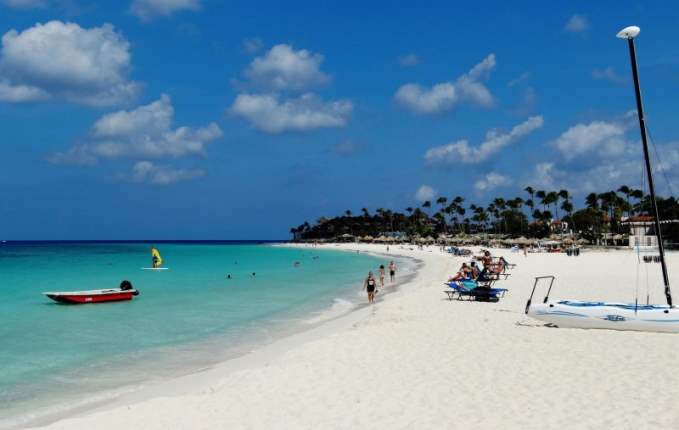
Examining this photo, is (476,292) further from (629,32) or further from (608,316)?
(629,32)

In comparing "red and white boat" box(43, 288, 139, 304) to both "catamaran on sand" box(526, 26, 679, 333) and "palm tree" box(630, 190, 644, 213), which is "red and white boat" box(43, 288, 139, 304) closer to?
"catamaran on sand" box(526, 26, 679, 333)

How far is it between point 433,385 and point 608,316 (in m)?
6.83

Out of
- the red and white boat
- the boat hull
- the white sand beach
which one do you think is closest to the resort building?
the boat hull

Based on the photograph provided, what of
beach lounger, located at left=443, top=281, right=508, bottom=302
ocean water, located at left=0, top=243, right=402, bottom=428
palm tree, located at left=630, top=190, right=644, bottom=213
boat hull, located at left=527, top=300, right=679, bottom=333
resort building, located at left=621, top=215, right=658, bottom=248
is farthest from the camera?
palm tree, located at left=630, top=190, right=644, bottom=213

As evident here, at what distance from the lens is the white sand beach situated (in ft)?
23.7

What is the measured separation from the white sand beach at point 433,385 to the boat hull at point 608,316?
0.31 meters

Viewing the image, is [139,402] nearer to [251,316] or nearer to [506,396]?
[506,396]

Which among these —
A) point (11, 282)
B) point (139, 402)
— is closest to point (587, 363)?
point (139, 402)

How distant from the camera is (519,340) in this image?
12.2 meters

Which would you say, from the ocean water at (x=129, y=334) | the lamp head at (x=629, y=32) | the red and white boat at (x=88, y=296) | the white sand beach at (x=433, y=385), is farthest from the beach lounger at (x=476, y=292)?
the red and white boat at (x=88, y=296)

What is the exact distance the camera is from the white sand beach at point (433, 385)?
7.23 m

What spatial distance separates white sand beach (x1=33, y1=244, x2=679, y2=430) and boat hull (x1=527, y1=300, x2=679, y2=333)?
1.02 feet

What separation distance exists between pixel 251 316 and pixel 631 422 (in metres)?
15.8

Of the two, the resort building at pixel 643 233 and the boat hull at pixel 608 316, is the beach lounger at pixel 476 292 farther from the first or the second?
the resort building at pixel 643 233
